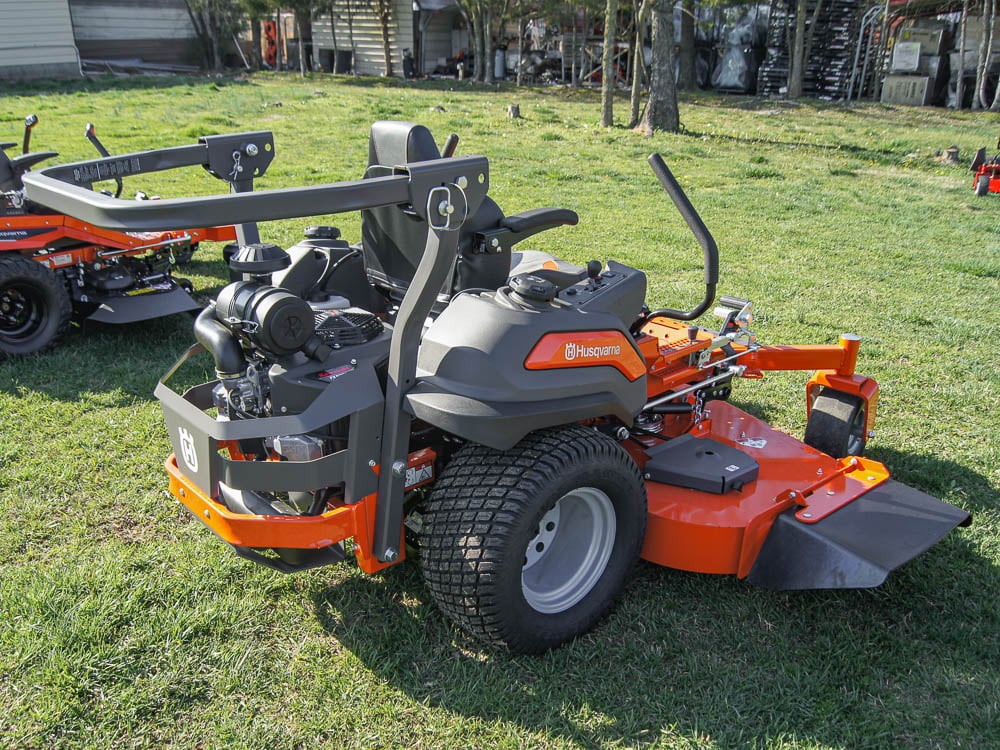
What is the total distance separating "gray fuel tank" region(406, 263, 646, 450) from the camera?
2.59 meters

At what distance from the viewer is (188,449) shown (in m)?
2.78

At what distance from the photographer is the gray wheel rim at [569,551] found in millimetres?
2955

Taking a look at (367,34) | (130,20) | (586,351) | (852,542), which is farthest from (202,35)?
(852,542)

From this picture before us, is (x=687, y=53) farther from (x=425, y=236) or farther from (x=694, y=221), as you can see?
(x=425, y=236)

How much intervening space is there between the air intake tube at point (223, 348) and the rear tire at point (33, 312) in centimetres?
295

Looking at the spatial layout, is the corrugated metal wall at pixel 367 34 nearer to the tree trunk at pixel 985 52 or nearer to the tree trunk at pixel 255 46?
the tree trunk at pixel 255 46

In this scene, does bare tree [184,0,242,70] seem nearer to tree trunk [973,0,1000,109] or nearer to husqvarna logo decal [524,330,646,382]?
tree trunk [973,0,1000,109]

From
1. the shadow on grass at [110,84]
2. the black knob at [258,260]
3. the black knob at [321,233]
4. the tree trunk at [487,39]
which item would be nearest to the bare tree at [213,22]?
the shadow on grass at [110,84]

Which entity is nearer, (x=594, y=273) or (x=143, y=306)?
(x=594, y=273)

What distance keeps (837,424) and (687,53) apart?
21.8m

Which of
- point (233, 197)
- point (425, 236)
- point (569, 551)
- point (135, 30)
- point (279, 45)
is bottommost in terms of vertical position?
point (569, 551)

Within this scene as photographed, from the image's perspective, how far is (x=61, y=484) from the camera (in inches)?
155

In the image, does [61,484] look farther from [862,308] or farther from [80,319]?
[862,308]

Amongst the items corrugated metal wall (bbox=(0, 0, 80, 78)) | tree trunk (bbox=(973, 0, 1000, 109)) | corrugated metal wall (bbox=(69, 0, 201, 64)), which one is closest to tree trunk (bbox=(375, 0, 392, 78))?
corrugated metal wall (bbox=(69, 0, 201, 64))
